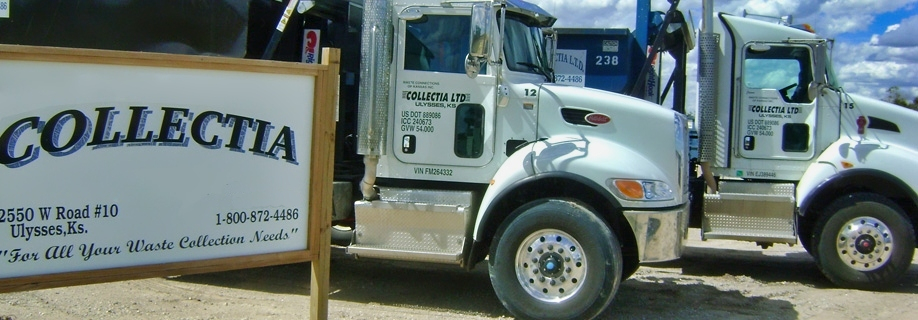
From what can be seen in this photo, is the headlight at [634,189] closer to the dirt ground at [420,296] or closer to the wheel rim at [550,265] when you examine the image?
the wheel rim at [550,265]

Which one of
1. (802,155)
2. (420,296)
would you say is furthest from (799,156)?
(420,296)

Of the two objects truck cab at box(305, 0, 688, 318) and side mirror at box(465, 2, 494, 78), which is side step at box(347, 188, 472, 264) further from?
side mirror at box(465, 2, 494, 78)

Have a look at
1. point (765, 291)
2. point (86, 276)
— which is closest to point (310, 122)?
point (86, 276)

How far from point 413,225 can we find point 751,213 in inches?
138

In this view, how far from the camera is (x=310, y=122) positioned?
505 centimetres

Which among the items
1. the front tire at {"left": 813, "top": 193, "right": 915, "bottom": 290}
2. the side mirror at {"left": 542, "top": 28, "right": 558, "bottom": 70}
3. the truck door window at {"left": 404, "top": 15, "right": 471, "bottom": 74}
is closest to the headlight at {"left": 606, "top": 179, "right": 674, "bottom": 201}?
the truck door window at {"left": 404, "top": 15, "right": 471, "bottom": 74}

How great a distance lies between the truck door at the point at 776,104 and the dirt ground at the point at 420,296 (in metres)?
1.35

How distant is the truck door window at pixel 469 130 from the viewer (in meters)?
6.97

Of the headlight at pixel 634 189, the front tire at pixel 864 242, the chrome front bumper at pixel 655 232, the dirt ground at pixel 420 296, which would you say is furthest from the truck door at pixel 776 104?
the headlight at pixel 634 189

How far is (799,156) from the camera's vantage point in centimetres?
853

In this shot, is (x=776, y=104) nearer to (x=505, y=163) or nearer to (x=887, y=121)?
(x=887, y=121)

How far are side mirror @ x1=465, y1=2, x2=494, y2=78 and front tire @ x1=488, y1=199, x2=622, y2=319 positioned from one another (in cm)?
115

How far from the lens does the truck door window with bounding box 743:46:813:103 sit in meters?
8.64

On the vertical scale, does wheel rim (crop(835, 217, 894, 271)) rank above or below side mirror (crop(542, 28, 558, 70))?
below
